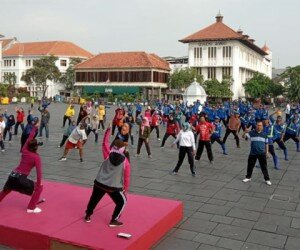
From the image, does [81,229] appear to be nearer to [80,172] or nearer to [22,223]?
[22,223]

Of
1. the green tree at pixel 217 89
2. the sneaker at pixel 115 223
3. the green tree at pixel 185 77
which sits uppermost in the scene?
the green tree at pixel 185 77

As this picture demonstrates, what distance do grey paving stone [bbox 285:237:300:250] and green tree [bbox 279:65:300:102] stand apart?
2168 inches

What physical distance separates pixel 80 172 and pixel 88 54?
7463 centimetres

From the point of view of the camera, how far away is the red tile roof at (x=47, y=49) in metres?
79.1

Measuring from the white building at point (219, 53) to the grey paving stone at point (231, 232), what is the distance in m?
54.0

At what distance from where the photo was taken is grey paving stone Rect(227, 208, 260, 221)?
7.02 meters

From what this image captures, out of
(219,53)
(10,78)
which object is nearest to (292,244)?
(219,53)

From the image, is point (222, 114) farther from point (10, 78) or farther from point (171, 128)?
point (10, 78)

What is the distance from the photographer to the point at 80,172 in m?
10.4

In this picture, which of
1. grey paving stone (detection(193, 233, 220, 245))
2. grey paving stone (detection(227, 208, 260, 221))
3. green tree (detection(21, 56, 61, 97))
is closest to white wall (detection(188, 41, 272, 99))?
green tree (detection(21, 56, 61, 97))

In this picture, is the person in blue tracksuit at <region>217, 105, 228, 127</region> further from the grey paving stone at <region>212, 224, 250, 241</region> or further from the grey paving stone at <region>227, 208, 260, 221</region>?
the grey paving stone at <region>212, 224, 250, 241</region>

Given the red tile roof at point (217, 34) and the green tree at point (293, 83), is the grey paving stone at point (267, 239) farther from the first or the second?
the green tree at point (293, 83)

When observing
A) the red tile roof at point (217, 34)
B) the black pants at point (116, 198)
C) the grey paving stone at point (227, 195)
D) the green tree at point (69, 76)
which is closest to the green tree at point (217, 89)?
the red tile roof at point (217, 34)

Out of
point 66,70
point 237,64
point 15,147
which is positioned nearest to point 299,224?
point 15,147
